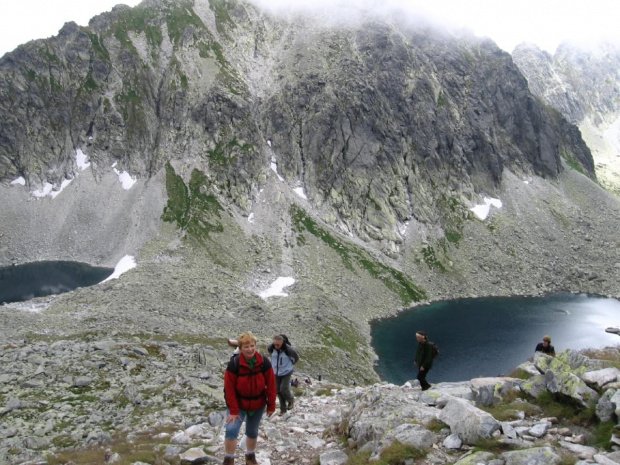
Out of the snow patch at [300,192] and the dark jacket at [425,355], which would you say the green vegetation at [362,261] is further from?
the dark jacket at [425,355]

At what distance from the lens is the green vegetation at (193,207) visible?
86.2m

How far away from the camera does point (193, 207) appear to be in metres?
91.1

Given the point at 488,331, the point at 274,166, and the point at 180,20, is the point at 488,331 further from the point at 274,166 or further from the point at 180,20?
the point at 180,20

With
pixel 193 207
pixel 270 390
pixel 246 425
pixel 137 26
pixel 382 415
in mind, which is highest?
pixel 137 26

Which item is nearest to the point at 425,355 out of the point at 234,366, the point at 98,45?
the point at 234,366

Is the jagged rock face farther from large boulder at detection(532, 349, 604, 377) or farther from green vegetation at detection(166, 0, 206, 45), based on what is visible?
large boulder at detection(532, 349, 604, 377)

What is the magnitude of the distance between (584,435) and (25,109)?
12830 cm

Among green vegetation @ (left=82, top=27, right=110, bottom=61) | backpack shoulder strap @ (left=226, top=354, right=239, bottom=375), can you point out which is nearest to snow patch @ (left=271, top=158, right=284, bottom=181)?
green vegetation @ (left=82, top=27, right=110, bottom=61)

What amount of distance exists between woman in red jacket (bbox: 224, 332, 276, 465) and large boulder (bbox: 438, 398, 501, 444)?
4808 millimetres

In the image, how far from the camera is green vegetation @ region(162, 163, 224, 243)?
283 feet

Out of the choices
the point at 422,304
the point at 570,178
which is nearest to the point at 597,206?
the point at 570,178

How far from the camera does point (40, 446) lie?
609 inches

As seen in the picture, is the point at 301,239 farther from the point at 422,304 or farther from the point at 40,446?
the point at 40,446

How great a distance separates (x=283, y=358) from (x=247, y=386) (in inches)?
226
